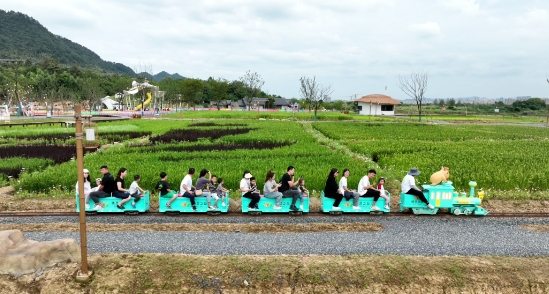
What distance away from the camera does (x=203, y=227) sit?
8.21 meters

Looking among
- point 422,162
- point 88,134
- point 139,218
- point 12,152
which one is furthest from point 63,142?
point 422,162

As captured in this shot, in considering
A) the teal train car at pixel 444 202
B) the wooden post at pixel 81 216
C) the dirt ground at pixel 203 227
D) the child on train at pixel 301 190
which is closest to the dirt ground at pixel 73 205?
the child on train at pixel 301 190

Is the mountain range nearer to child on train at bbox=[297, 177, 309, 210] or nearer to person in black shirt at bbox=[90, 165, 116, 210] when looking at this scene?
person in black shirt at bbox=[90, 165, 116, 210]

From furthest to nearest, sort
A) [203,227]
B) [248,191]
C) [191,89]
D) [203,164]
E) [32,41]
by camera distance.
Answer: [32,41] < [191,89] < [203,164] < [248,191] < [203,227]

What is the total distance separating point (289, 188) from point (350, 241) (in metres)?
2.35

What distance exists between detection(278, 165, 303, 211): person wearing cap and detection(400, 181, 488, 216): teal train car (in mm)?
2851

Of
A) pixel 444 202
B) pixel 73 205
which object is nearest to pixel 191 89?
pixel 73 205

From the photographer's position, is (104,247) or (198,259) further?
(104,247)

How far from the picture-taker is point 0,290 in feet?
17.7

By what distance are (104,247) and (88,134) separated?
2.59 m

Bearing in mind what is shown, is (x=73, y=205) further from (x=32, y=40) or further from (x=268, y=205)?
(x=32, y=40)

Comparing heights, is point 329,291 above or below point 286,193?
below

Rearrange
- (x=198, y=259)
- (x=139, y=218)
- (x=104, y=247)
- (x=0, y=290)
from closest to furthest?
(x=0, y=290)
(x=198, y=259)
(x=104, y=247)
(x=139, y=218)

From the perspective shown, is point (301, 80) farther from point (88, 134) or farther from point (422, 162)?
point (88, 134)
